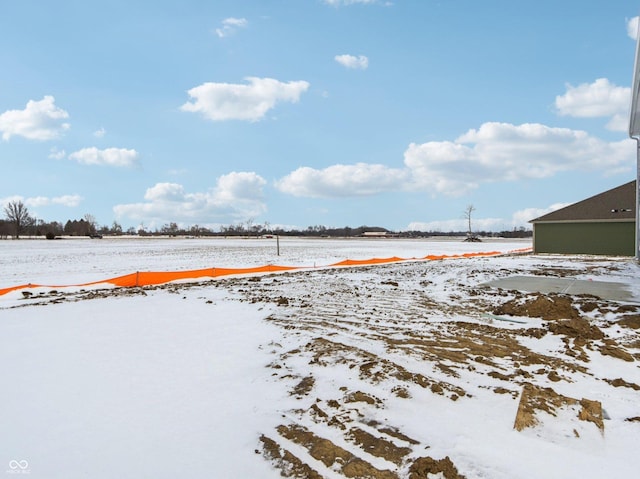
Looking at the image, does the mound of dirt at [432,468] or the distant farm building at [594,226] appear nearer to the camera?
the mound of dirt at [432,468]

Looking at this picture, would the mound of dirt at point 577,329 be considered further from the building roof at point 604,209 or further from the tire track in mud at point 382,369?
the building roof at point 604,209

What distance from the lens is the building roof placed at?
23.7 m

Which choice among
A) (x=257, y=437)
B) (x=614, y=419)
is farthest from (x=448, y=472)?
(x=614, y=419)

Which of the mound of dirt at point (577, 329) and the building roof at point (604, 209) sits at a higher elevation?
the building roof at point (604, 209)

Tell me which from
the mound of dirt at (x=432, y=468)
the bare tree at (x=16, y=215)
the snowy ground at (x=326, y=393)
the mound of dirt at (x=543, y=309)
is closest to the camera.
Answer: the mound of dirt at (x=432, y=468)

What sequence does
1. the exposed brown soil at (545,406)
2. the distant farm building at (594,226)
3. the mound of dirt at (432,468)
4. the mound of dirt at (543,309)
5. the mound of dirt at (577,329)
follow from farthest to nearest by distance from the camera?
the distant farm building at (594,226) → the mound of dirt at (543,309) → the mound of dirt at (577,329) → the exposed brown soil at (545,406) → the mound of dirt at (432,468)

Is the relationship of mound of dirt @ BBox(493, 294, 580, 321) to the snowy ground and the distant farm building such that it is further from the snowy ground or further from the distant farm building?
the distant farm building

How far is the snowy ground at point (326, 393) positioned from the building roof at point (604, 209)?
67.1 ft

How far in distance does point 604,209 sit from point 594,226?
1202 millimetres

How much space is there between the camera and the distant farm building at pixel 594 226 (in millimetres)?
23719

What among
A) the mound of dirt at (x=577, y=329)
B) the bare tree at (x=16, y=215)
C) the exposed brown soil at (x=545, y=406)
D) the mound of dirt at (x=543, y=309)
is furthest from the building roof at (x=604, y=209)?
the bare tree at (x=16, y=215)

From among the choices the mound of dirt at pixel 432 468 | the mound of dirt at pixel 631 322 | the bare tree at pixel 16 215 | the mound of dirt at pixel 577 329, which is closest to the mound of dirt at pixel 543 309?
the mound of dirt at pixel 577 329

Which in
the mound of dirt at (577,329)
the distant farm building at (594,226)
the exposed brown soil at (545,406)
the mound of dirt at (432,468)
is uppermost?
the distant farm building at (594,226)

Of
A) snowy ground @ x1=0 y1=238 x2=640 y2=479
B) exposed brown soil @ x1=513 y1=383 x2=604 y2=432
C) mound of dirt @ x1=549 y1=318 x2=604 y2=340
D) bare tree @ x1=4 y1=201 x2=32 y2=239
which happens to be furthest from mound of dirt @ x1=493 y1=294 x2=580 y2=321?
bare tree @ x1=4 y1=201 x2=32 y2=239
